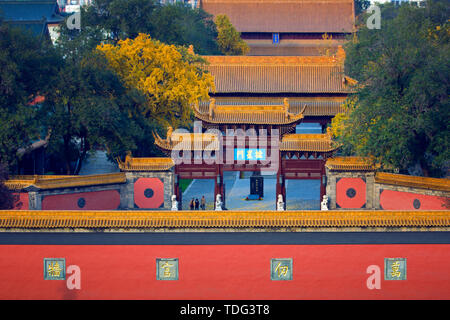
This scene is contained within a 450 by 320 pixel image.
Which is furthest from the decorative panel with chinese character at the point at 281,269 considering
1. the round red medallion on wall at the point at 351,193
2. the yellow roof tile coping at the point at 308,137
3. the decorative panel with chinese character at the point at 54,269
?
the yellow roof tile coping at the point at 308,137

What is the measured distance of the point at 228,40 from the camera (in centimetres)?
6644

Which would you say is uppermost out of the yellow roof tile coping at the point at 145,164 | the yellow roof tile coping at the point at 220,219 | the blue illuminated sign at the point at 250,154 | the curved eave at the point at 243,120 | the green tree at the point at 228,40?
the green tree at the point at 228,40

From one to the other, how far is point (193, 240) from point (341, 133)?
13161 mm

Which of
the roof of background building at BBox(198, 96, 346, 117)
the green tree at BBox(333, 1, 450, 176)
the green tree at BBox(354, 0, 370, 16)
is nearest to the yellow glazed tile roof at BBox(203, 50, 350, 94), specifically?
the roof of background building at BBox(198, 96, 346, 117)

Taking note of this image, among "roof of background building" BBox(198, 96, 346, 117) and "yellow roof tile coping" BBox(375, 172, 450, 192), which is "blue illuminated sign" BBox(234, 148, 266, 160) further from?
"roof of background building" BBox(198, 96, 346, 117)

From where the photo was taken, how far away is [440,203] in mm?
30719

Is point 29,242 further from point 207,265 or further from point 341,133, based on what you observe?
point 341,133

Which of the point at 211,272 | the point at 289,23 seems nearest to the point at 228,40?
the point at 289,23

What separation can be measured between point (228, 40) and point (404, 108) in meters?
36.3

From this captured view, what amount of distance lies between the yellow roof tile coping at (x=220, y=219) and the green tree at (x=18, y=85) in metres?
8.33

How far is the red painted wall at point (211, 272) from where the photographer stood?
2488 cm

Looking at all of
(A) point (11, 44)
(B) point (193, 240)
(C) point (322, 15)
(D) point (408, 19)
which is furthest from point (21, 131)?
(C) point (322, 15)

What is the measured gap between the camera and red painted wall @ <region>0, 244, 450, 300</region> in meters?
24.9

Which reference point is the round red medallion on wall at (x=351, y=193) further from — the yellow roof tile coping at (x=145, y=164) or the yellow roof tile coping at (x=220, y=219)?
the yellow roof tile coping at (x=220, y=219)
